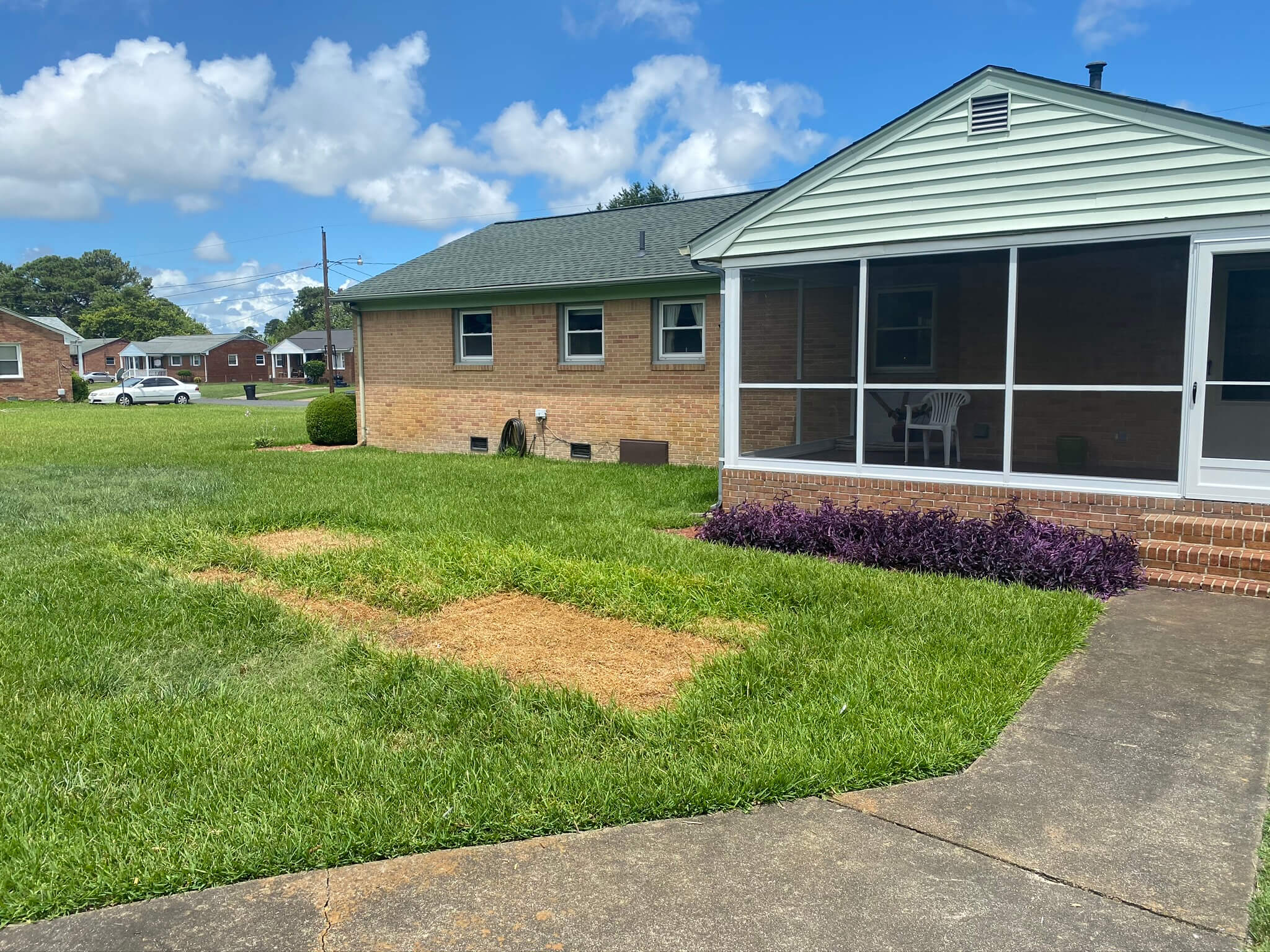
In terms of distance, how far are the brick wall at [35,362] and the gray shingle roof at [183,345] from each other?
30720 mm

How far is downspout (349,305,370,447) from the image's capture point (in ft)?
60.2

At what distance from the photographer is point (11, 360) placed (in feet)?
136

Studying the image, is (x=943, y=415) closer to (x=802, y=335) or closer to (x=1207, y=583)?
(x=802, y=335)

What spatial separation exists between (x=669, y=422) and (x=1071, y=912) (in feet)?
39.0

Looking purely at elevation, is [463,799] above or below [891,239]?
below

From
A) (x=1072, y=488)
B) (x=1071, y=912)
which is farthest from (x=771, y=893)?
(x=1072, y=488)

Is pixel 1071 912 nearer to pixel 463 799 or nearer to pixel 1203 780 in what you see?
pixel 1203 780

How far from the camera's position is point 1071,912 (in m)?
2.91

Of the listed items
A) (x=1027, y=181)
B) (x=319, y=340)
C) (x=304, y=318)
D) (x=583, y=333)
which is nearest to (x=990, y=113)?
(x=1027, y=181)

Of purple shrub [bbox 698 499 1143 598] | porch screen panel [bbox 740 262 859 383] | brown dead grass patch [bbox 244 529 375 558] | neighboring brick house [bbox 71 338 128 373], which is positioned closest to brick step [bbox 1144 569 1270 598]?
purple shrub [bbox 698 499 1143 598]

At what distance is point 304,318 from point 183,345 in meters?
46.3

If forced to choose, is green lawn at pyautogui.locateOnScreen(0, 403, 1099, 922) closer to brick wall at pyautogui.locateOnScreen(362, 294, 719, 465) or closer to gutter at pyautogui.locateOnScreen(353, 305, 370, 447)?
brick wall at pyautogui.locateOnScreen(362, 294, 719, 465)

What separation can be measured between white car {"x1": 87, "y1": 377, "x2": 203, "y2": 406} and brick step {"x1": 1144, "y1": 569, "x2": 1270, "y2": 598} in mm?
42554

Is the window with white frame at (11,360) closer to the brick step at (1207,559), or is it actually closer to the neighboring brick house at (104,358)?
the neighboring brick house at (104,358)
